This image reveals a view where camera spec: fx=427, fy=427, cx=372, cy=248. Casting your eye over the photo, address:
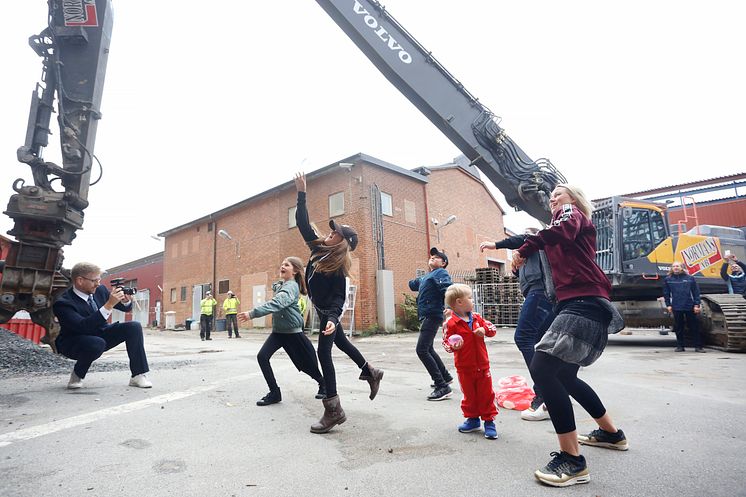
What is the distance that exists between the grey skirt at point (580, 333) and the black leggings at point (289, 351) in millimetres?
2573

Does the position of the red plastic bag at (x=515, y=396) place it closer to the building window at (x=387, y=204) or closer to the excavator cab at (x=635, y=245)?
the excavator cab at (x=635, y=245)

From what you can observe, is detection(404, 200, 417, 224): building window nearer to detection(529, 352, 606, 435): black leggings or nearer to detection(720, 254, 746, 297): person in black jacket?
detection(720, 254, 746, 297): person in black jacket

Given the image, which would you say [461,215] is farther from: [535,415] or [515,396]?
[535,415]

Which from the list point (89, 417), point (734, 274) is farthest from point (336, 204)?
point (89, 417)

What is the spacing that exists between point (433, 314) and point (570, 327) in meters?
2.31

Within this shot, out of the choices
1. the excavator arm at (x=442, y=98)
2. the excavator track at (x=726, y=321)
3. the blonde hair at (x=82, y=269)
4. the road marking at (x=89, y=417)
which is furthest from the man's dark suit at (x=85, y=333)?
the excavator track at (x=726, y=321)

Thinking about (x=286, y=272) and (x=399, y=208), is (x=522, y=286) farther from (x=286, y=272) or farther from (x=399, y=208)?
(x=399, y=208)

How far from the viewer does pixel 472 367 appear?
128 inches

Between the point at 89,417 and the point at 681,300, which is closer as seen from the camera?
the point at 89,417

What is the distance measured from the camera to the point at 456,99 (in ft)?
25.6

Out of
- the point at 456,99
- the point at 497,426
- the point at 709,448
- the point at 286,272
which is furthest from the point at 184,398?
the point at 456,99

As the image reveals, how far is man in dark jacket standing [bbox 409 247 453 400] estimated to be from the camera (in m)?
4.52

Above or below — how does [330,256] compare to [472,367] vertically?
above

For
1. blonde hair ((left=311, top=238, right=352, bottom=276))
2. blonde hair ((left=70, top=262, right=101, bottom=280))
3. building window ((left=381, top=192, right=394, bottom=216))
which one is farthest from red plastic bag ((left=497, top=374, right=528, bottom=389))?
building window ((left=381, top=192, right=394, bottom=216))
